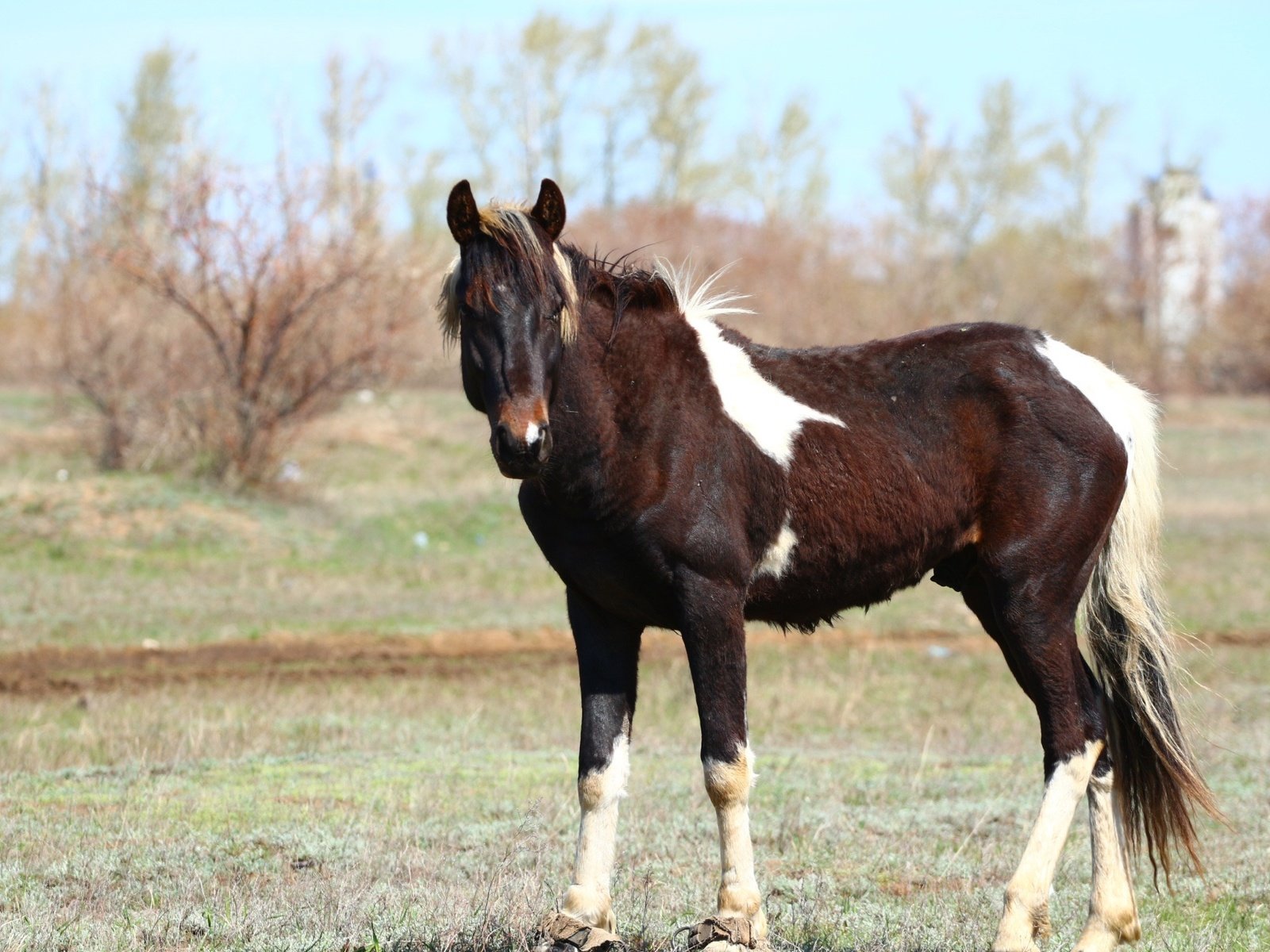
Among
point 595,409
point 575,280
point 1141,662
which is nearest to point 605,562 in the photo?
point 595,409

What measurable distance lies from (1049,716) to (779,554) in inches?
44.2

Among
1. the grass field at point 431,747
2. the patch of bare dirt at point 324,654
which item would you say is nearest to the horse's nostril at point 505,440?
the grass field at point 431,747

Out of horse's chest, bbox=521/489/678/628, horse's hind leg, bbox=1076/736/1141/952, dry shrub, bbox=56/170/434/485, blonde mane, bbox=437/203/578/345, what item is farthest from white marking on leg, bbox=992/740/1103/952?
dry shrub, bbox=56/170/434/485

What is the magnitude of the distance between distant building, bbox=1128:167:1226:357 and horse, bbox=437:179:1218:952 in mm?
48571

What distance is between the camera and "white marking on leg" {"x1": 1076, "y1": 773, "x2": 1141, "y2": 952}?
16.4ft

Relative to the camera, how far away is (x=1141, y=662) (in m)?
5.47

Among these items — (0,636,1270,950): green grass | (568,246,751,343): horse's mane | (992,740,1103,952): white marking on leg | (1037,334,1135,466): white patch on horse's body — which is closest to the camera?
(992,740,1103,952): white marking on leg

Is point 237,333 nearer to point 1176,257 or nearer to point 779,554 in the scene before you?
point 779,554

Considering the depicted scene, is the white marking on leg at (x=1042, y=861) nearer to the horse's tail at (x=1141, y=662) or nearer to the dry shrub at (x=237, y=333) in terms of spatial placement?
the horse's tail at (x=1141, y=662)

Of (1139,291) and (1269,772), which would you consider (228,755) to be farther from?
(1139,291)

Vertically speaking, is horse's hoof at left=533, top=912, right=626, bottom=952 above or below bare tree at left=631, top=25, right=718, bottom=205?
below

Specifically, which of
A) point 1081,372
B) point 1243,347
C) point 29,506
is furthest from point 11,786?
point 1243,347

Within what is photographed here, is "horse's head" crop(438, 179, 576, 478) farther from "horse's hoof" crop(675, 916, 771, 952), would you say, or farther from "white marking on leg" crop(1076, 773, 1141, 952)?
"white marking on leg" crop(1076, 773, 1141, 952)

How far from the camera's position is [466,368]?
4496 millimetres
